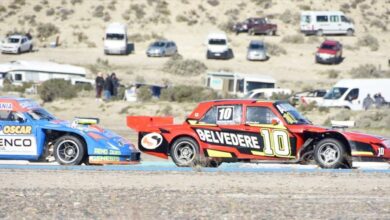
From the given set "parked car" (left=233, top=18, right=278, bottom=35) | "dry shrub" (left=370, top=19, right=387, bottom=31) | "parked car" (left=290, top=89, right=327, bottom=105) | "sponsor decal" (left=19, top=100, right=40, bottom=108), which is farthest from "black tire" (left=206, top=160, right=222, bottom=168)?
"dry shrub" (left=370, top=19, right=387, bottom=31)

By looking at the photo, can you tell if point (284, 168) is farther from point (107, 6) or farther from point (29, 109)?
point (107, 6)

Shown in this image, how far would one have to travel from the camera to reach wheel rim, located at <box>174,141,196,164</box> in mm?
18000

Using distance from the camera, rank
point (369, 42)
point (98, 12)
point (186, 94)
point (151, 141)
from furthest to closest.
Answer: point (98, 12) → point (369, 42) → point (186, 94) → point (151, 141)

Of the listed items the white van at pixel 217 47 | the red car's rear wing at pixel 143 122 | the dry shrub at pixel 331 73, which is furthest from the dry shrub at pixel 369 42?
the red car's rear wing at pixel 143 122

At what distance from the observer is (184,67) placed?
171 feet

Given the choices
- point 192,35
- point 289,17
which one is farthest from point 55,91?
point 289,17

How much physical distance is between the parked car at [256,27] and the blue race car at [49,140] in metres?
44.8

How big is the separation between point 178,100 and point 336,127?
20322 mm

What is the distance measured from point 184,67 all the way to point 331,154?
34797 mm

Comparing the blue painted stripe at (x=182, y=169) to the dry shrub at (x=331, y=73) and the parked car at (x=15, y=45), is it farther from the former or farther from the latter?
the parked car at (x=15, y=45)

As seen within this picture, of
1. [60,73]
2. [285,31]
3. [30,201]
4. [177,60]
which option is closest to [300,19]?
[285,31]

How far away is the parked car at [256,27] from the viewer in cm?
6206

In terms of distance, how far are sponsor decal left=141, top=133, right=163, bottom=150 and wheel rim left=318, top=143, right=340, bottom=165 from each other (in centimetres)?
295

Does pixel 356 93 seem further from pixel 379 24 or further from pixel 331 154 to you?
pixel 379 24
